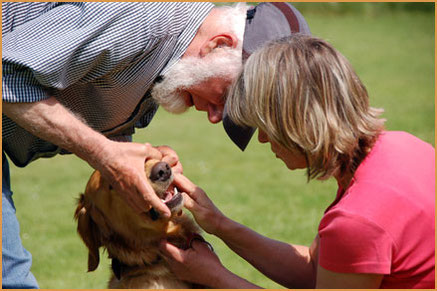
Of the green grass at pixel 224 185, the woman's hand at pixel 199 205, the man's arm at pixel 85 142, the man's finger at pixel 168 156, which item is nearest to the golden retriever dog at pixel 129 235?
the woman's hand at pixel 199 205

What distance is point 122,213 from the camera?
158 inches

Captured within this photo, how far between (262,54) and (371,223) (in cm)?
88

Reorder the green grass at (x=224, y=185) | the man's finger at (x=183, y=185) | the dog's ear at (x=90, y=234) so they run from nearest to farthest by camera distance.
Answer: the man's finger at (x=183, y=185), the dog's ear at (x=90, y=234), the green grass at (x=224, y=185)

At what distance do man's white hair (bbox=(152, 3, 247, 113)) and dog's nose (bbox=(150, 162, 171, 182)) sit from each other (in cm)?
50

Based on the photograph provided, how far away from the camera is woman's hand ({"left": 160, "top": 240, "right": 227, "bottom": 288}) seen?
146 inches

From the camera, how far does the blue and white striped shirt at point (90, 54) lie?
3428 mm

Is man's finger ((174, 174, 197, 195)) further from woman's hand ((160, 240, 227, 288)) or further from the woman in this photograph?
the woman

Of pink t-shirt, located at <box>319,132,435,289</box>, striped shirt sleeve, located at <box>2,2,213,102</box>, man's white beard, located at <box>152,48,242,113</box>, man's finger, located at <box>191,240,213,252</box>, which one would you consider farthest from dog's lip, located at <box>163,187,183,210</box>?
pink t-shirt, located at <box>319,132,435,289</box>

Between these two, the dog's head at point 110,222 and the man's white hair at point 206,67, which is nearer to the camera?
the man's white hair at point 206,67

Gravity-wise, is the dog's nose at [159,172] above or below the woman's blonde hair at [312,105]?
below

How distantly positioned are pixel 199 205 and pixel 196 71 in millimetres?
738

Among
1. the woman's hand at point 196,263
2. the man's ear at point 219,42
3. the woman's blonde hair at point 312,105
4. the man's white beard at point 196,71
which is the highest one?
the woman's blonde hair at point 312,105

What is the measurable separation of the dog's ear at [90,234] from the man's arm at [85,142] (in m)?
0.67

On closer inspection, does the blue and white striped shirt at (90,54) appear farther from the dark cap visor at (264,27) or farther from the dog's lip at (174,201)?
the dog's lip at (174,201)
